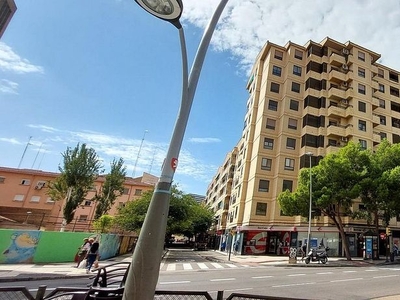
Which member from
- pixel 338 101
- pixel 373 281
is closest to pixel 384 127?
pixel 338 101

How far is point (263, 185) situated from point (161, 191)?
33120mm

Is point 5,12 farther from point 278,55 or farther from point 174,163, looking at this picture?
point 278,55

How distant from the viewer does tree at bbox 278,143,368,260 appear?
2481cm

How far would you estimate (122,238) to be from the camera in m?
24.9

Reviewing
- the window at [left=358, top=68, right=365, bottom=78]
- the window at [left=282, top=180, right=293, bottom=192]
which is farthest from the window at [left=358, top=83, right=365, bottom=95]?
the window at [left=282, top=180, right=293, bottom=192]

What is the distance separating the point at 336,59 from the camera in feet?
126

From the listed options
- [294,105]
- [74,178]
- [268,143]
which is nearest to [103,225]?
[74,178]

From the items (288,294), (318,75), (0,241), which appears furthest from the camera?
(318,75)

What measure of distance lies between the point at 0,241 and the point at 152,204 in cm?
1538

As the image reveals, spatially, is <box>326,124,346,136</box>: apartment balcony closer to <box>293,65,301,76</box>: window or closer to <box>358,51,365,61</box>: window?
<box>293,65,301,76</box>: window

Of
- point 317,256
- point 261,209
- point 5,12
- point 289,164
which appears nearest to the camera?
point 5,12

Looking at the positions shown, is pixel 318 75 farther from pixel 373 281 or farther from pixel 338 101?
pixel 373 281

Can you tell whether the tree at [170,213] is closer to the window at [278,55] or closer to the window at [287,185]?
the window at [287,185]

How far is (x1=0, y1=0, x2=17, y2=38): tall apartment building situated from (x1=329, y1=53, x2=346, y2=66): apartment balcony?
3917 cm
